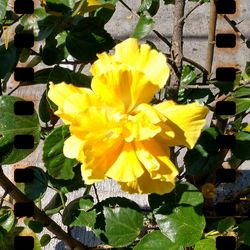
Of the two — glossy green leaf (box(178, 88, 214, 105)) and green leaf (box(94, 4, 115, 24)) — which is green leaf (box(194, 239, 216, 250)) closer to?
glossy green leaf (box(178, 88, 214, 105))

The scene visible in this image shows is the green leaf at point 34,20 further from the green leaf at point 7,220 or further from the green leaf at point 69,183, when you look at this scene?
the green leaf at point 7,220

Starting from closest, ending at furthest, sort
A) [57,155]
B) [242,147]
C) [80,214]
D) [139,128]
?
[139,128] < [57,155] < [242,147] < [80,214]

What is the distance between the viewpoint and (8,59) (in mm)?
762

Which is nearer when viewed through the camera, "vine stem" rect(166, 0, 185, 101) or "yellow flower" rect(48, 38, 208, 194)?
"yellow flower" rect(48, 38, 208, 194)

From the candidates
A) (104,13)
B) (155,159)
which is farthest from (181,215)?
(104,13)

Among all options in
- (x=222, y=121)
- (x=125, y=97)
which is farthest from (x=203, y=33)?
(x=125, y=97)

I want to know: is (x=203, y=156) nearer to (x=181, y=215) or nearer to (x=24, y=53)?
(x=181, y=215)

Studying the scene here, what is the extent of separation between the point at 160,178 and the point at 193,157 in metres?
0.24

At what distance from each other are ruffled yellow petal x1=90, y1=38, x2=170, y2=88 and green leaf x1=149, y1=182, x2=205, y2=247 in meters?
0.26

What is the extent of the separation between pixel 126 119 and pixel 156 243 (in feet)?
0.96

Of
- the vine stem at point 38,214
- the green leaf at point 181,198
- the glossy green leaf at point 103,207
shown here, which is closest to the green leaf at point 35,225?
the vine stem at point 38,214

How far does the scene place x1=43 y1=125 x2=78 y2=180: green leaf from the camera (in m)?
0.70

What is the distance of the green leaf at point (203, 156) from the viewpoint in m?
0.82

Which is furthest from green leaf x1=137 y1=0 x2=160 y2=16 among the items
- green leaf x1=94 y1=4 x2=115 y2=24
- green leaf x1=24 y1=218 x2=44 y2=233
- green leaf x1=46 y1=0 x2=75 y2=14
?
green leaf x1=24 y1=218 x2=44 y2=233
